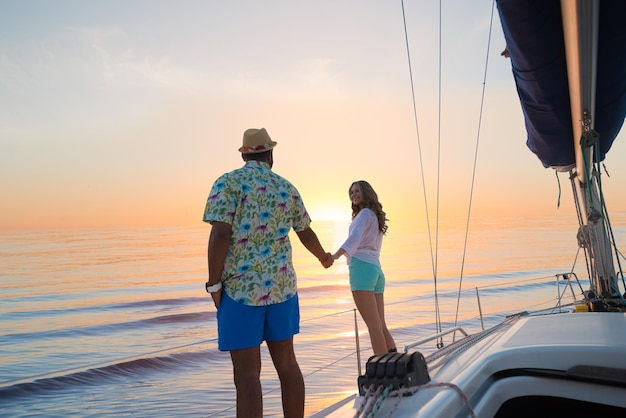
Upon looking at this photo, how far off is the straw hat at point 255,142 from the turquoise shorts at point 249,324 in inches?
29.1

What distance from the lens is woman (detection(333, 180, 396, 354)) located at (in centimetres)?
464

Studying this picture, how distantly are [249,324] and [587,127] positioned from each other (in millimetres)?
2337

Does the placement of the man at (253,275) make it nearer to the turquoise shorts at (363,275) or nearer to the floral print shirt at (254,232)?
the floral print shirt at (254,232)

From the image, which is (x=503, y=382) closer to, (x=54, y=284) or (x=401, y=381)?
(x=401, y=381)

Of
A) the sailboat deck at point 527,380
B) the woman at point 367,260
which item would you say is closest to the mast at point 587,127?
the sailboat deck at point 527,380

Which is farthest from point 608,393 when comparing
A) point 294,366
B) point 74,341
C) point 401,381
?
point 74,341

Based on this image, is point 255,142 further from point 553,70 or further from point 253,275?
point 553,70

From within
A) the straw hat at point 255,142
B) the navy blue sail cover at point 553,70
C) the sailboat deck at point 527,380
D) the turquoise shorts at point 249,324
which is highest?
the navy blue sail cover at point 553,70

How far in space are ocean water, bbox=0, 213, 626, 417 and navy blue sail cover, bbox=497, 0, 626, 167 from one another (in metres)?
1.37

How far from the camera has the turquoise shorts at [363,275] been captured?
4664 mm

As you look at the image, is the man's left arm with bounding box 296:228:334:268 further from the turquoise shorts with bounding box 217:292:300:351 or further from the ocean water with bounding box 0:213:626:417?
the ocean water with bounding box 0:213:626:417

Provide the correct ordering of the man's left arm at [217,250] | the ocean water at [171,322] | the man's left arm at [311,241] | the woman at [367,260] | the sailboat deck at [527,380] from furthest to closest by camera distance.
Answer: the ocean water at [171,322], the woman at [367,260], the man's left arm at [311,241], the man's left arm at [217,250], the sailboat deck at [527,380]

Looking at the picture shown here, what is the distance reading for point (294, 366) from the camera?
3.04 metres

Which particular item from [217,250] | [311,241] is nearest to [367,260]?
[311,241]
